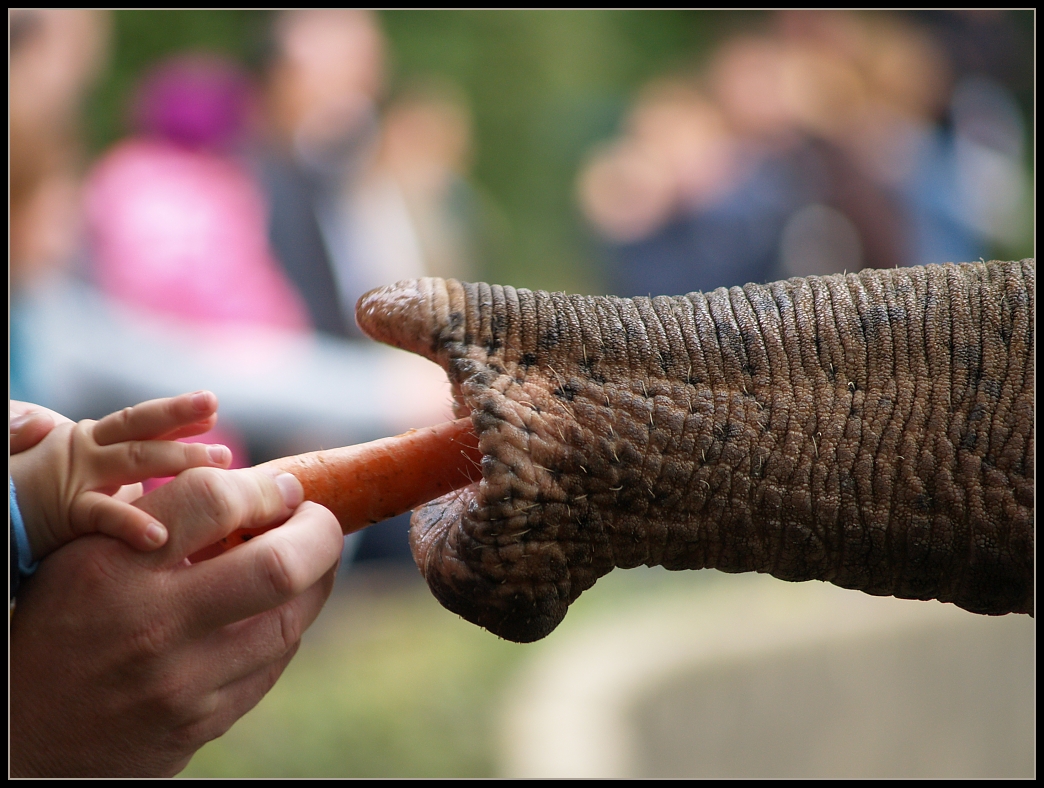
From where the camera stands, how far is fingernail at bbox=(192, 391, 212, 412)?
4.40 ft

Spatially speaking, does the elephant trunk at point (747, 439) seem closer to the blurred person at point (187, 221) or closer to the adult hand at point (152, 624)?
the adult hand at point (152, 624)

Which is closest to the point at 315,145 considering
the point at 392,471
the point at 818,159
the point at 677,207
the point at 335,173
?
the point at 335,173

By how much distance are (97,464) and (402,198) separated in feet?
15.8

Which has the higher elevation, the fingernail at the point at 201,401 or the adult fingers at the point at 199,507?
the fingernail at the point at 201,401

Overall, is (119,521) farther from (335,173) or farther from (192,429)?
(335,173)

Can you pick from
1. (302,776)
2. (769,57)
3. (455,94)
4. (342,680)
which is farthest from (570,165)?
(302,776)

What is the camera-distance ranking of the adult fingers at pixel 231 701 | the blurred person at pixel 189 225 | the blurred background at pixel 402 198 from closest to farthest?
the adult fingers at pixel 231 701 → the blurred background at pixel 402 198 → the blurred person at pixel 189 225

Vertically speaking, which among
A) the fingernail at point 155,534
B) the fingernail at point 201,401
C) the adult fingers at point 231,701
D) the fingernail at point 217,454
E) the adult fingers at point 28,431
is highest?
the fingernail at point 201,401

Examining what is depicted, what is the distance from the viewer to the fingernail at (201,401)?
52.8 inches

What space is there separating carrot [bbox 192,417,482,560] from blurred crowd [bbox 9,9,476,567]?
1.85 metres

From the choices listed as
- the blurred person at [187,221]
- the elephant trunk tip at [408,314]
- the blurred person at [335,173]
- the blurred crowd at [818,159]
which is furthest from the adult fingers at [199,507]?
the blurred crowd at [818,159]

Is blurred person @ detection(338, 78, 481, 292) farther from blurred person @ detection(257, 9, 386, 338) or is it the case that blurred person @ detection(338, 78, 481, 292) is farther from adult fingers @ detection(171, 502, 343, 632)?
adult fingers @ detection(171, 502, 343, 632)

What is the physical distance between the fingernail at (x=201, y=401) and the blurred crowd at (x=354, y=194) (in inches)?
85.9

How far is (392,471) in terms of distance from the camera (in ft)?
5.05
